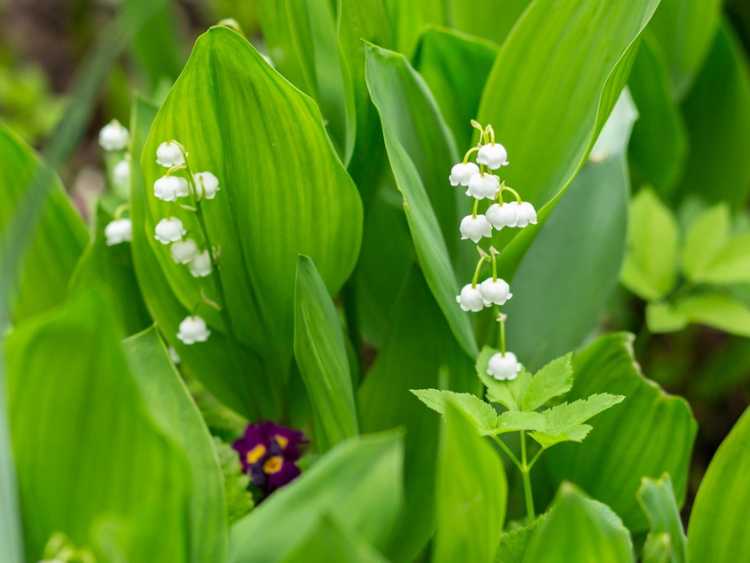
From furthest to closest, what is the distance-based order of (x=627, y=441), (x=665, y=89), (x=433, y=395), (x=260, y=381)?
(x=665, y=89), (x=260, y=381), (x=627, y=441), (x=433, y=395)

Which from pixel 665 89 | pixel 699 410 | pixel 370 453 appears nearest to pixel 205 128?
pixel 370 453

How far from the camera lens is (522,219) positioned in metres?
0.90

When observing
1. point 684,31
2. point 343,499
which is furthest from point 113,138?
point 684,31

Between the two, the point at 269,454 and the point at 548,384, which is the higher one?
the point at 548,384

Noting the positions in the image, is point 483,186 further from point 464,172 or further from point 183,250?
point 183,250

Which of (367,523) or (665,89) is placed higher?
(665,89)

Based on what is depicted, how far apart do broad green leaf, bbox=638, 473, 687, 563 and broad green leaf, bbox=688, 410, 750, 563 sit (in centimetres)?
6

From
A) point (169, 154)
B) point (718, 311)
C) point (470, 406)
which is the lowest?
point (718, 311)

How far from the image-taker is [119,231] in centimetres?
108

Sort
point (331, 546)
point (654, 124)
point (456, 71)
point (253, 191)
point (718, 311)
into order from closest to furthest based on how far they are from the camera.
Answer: point (331, 546)
point (253, 191)
point (456, 71)
point (718, 311)
point (654, 124)

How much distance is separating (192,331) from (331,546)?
48 cm

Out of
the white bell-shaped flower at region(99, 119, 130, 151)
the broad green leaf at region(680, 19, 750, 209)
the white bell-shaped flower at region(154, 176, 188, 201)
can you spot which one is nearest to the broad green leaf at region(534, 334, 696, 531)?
the white bell-shaped flower at region(154, 176, 188, 201)

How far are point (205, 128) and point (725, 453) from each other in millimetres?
539

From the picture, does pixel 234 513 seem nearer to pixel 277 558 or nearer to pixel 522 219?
pixel 277 558
